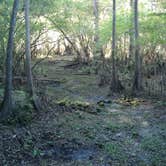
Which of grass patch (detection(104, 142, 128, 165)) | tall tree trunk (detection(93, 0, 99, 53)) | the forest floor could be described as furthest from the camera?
tall tree trunk (detection(93, 0, 99, 53))

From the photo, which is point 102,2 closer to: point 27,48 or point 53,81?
point 53,81

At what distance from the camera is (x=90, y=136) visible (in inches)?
383

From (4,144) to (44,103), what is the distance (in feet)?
12.0

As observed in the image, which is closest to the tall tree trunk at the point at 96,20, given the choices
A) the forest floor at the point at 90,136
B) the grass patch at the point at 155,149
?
the forest floor at the point at 90,136

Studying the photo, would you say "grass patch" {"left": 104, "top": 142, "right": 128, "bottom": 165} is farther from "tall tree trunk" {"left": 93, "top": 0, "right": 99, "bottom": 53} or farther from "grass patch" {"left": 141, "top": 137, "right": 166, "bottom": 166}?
"tall tree trunk" {"left": 93, "top": 0, "right": 99, "bottom": 53}

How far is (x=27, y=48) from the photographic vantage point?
11.5 metres

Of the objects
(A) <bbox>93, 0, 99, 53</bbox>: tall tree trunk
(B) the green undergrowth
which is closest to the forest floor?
(B) the green undergrowth

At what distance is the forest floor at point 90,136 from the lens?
321 inches

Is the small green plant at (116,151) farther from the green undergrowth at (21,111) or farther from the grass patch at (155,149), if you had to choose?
the green undergrowth at (21,111)

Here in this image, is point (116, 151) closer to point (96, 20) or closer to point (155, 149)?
point (155, 149)

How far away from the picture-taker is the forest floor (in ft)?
26.8


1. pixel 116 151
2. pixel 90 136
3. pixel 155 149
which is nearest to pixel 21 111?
pixel 90 136

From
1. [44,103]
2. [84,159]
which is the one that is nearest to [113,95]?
[44,103]

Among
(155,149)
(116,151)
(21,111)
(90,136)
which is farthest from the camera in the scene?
(21,111)
